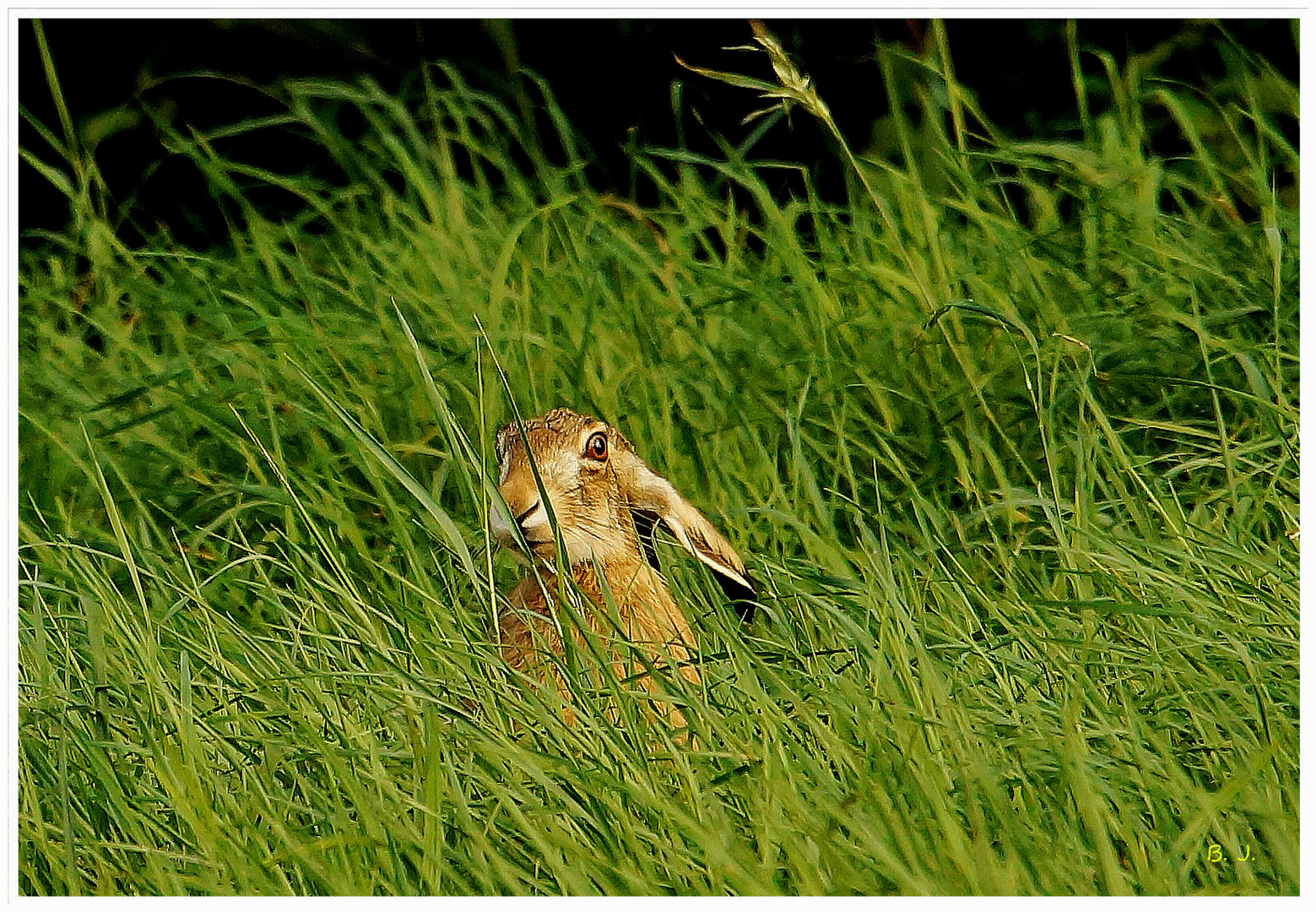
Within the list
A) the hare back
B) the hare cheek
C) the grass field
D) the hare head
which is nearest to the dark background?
the grass field

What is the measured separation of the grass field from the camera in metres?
2.22

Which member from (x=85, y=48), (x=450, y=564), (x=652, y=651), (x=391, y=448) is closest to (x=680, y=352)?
(x=391, y=448)

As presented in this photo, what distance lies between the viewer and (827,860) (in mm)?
2104

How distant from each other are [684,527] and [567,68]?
129 inches

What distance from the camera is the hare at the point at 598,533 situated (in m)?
2.82

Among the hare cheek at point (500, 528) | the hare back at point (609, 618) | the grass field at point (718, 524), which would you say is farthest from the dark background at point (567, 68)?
the hare cheek at point (500, 528)

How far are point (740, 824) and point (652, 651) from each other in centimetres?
54

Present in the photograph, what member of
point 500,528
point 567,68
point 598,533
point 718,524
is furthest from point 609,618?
point 567,68

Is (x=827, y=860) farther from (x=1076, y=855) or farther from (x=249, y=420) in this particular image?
(x=249, y=420)

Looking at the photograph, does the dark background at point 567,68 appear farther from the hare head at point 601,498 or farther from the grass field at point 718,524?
the hare head at point 601,498

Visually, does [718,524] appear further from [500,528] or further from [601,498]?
[500,528]

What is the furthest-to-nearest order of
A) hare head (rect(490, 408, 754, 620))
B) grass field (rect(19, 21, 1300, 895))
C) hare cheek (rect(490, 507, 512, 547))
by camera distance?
1. hare head (rect(490, 408, 754, 620))
2. hare cheek (rect(490, 507, 512, 547))
3. grass field (rect(19, 21, 1300, 895))

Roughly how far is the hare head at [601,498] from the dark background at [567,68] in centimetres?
204

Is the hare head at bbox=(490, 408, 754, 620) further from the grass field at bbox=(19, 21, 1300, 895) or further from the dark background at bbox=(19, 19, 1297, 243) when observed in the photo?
the dark background at bbox=(19, 19, 1297, 243)
